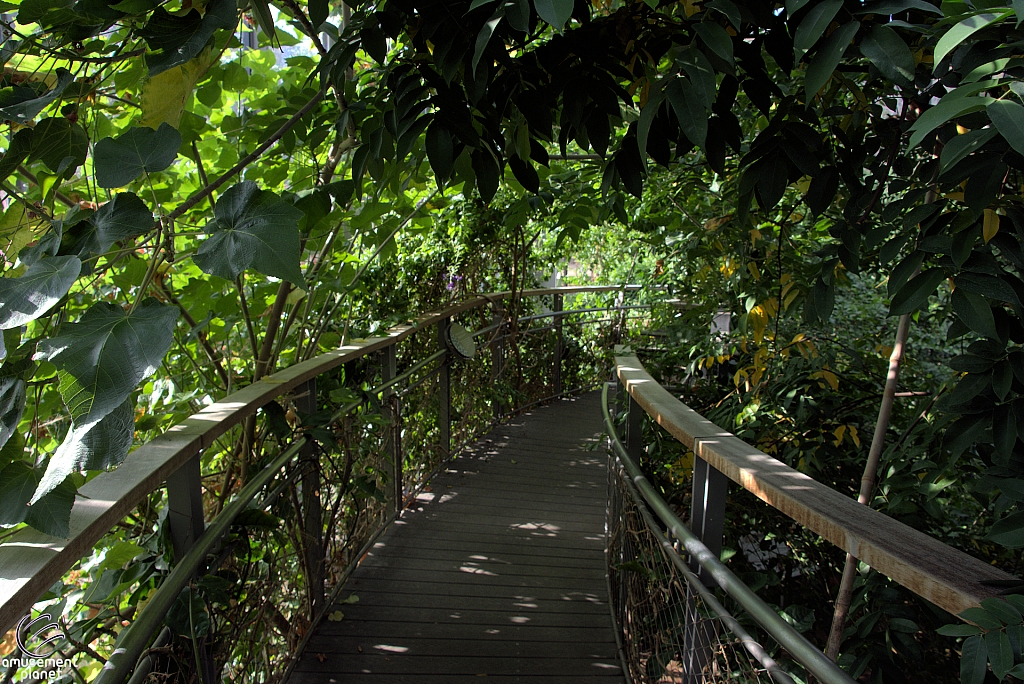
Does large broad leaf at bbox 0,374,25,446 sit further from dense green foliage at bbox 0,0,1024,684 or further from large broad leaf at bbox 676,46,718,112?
large broad leaf at bbox 676,46,718,112

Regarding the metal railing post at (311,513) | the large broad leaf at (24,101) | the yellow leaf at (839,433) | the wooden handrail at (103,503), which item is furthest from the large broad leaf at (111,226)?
the yellow leaf at (839,433)

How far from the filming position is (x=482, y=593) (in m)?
3.12

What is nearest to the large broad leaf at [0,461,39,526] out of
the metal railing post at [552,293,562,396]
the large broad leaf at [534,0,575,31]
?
the large broad leaf at [534,0,575,31]

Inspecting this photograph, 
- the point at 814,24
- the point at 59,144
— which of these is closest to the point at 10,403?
the point at 59,144

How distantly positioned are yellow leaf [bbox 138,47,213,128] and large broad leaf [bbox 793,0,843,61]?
112cm

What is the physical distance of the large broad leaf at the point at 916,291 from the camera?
112 centimetres

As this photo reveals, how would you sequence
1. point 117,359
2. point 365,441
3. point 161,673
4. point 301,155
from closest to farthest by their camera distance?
point 117,359
point 161,673
point 301,155
point 365,441

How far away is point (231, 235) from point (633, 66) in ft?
3.19

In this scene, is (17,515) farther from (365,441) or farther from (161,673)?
(365,441)

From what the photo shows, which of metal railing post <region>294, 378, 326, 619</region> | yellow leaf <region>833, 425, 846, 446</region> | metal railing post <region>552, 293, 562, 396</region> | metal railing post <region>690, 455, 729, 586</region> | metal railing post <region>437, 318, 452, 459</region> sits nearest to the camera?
metal railing post <region>690, 455, 729, 586</region>

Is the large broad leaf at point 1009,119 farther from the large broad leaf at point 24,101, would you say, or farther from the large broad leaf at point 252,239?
the large broad leaf at point 24,101

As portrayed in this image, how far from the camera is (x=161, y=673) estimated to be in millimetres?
1360

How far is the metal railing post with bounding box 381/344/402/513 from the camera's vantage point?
3.46 m

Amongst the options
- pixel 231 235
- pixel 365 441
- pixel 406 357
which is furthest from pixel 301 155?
pixel 231 235
